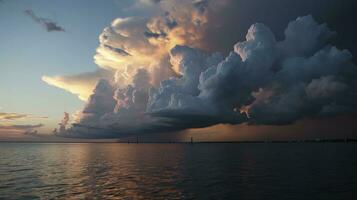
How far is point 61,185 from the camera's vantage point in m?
58.0

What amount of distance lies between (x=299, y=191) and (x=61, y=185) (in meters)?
Result: 41.1

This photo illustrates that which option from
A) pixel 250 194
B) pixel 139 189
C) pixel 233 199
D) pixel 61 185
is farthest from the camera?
pixel 61 185

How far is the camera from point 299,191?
4966 cm

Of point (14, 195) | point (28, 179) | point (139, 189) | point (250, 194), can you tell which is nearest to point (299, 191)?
point (250, 194)

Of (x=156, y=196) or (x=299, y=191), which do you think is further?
(x=299, y=191)

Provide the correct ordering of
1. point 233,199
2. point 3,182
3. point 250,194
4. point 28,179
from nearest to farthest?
1. point 233,199
2. point 250,194
3. point 3,182
4. point 28,179

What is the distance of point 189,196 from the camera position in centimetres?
4634

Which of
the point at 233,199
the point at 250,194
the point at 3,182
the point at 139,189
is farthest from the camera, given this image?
the point at 3,182

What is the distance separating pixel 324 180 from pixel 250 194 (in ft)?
72.0

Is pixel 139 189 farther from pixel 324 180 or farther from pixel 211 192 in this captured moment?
pixel 324 180

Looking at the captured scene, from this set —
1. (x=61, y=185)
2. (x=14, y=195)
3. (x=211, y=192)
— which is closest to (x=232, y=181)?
(x=211, y=192)

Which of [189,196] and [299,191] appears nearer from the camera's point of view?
[189,196]

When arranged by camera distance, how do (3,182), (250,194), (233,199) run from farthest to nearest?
(3,182) < (250,194) < (233,199)

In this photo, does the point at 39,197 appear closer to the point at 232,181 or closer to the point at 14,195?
the point at 14,195
